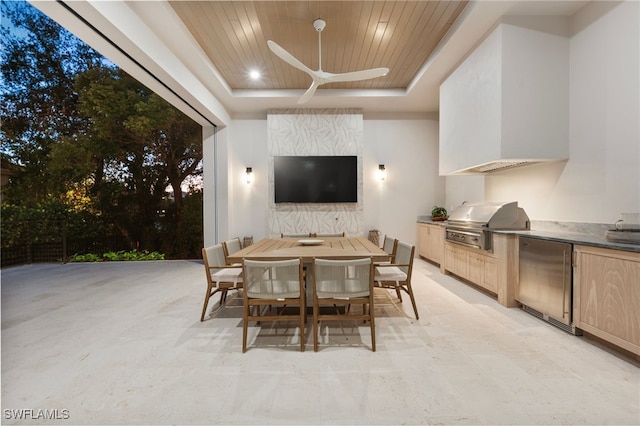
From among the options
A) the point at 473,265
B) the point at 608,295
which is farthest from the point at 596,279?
the point at 473,265

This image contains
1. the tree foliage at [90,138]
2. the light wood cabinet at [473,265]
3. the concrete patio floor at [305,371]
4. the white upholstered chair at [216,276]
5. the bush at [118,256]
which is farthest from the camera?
the bush at [118,256]

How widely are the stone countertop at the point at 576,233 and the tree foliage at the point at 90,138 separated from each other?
755 cm

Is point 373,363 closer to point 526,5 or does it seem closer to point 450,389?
point 450,389

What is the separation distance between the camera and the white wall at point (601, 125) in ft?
8.09

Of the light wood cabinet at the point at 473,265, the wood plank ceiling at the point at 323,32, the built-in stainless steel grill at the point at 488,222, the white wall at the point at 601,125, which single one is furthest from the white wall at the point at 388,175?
the white wall at the point at 601,125

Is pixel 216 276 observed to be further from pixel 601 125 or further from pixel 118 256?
pixel 118 256

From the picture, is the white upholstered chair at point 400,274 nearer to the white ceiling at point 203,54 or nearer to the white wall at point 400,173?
the white ceiling at point 203,54

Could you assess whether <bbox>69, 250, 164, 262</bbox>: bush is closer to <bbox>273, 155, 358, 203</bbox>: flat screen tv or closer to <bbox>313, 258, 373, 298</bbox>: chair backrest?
<bbox>273, 155, 358, 203</bbox>: flat screen tv

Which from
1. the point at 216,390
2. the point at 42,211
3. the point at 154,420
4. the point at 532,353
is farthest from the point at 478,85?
the point at 42,211

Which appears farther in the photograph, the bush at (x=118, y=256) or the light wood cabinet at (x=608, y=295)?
the bush at (x=118, y=256)

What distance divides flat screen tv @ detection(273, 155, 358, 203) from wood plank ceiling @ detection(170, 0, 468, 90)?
1.71m

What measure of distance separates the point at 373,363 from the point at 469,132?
331 centimetres

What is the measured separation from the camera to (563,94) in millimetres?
3117

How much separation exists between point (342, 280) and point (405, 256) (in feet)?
3.39
